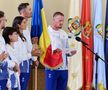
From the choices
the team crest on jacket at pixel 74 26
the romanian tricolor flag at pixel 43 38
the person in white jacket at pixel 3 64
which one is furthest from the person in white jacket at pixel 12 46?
the team crest on jacket at pixel 74 26

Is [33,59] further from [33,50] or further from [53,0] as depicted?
[53,0]

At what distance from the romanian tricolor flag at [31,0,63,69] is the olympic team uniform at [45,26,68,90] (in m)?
0.06

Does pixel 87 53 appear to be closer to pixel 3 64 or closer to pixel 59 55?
pixel 59 55

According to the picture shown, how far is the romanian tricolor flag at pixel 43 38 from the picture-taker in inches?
158

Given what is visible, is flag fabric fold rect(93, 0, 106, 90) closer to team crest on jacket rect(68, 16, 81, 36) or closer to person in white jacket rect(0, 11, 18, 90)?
team crest on jacket rect(68, 16, 81, 36)

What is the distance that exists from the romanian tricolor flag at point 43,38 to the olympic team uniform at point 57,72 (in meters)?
0.06

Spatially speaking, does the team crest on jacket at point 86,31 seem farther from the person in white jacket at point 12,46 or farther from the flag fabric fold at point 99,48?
the person in white jacket at point 12,46

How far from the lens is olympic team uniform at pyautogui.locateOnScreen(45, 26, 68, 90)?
13.2 feet

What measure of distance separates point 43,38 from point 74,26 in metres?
0.82

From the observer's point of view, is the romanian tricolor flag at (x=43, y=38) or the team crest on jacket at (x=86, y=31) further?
the team crest on jacket at (x=86, y=31)

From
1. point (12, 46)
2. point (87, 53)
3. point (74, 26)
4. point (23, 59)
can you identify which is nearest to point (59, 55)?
point (23, 59)

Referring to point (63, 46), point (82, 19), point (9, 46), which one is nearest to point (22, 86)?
point (9, 46)

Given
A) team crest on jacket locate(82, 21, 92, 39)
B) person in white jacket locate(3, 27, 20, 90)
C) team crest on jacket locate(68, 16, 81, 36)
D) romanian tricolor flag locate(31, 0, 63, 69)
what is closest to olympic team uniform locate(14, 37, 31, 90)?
person in white jacket locate(3, 27, 20, 90)

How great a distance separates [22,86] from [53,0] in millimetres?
2071
